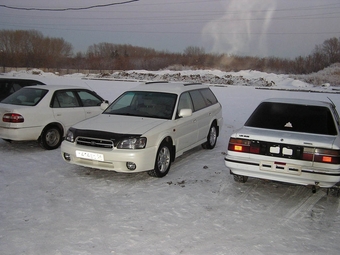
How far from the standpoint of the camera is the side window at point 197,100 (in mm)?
7773

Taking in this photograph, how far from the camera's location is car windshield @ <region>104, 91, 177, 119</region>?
6.80 metres

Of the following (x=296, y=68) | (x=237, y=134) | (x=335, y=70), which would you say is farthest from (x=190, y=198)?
(x=296, y=68)

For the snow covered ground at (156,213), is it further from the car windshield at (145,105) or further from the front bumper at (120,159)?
the car windshield at (145,105)

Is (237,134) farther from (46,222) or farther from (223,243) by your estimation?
(46,222)

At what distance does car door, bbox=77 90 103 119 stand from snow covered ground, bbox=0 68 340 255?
2197 mm

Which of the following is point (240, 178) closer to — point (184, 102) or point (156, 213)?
point (156, 213)

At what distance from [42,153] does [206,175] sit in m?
3.83

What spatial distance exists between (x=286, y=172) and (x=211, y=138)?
3.64m

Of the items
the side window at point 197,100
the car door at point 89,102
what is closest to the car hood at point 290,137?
the side window at point 197,100

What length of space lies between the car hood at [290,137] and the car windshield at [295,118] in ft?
A: 0.69

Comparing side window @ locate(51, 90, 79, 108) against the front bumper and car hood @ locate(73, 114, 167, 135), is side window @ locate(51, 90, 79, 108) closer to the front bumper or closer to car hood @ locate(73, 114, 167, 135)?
car hood @ locate(73, 114, 167, 135)

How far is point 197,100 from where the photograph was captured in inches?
314

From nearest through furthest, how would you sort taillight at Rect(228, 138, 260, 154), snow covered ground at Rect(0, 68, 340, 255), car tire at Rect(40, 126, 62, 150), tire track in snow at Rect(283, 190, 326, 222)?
snow covered ground at Rect(0, 68, 340, 255) < tire track in snow at Rect(283, 190, 326, 222) < taillight at Rect(228, 138, 260, 154) < car tire at Rect(40, 126, 62, 150)

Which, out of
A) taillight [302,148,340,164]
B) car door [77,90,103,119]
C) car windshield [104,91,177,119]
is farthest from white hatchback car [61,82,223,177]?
taillight [302,148,340,164]
